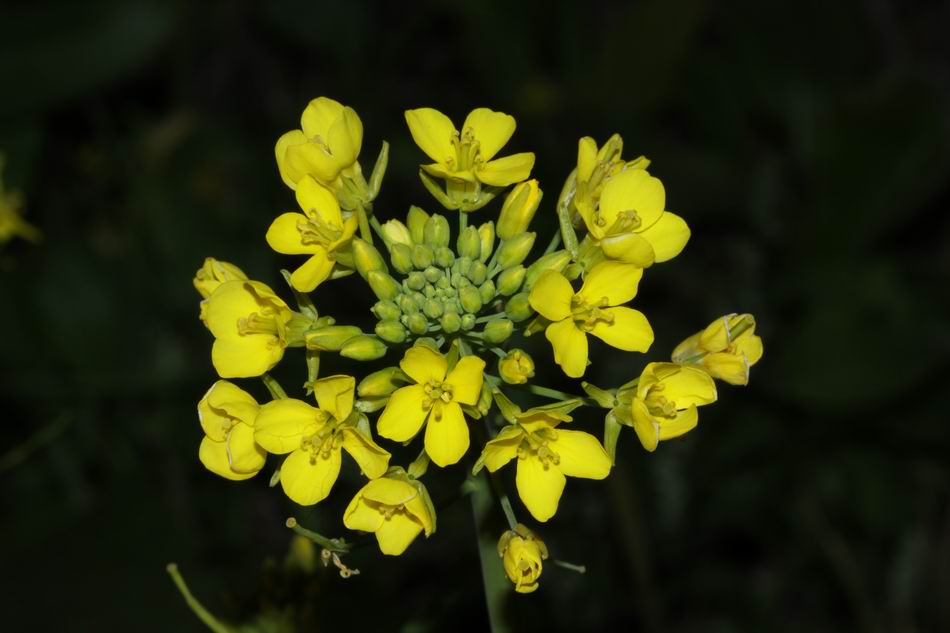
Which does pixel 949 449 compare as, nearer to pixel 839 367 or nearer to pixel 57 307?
pixel 839 367

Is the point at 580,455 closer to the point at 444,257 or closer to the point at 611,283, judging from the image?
the point at 611,283

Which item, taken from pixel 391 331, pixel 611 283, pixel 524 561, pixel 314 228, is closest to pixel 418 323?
pixel 391 331

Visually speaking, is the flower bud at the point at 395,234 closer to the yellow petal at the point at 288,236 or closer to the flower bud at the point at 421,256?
the flower bud at the point at 421,256

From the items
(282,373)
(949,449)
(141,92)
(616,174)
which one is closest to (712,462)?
(949,449)

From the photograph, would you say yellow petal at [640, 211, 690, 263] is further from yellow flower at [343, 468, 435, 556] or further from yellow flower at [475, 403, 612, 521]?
yellow flower at [343, 468, 435, 556]

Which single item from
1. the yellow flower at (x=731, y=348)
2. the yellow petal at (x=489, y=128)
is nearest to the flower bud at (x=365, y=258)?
the yellow petal at (x=489, y=128)

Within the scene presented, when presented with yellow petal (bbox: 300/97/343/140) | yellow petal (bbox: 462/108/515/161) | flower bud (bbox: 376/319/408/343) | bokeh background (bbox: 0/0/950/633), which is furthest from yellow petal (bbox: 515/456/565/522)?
bokeh background (bbox: 0/0/950/633)
